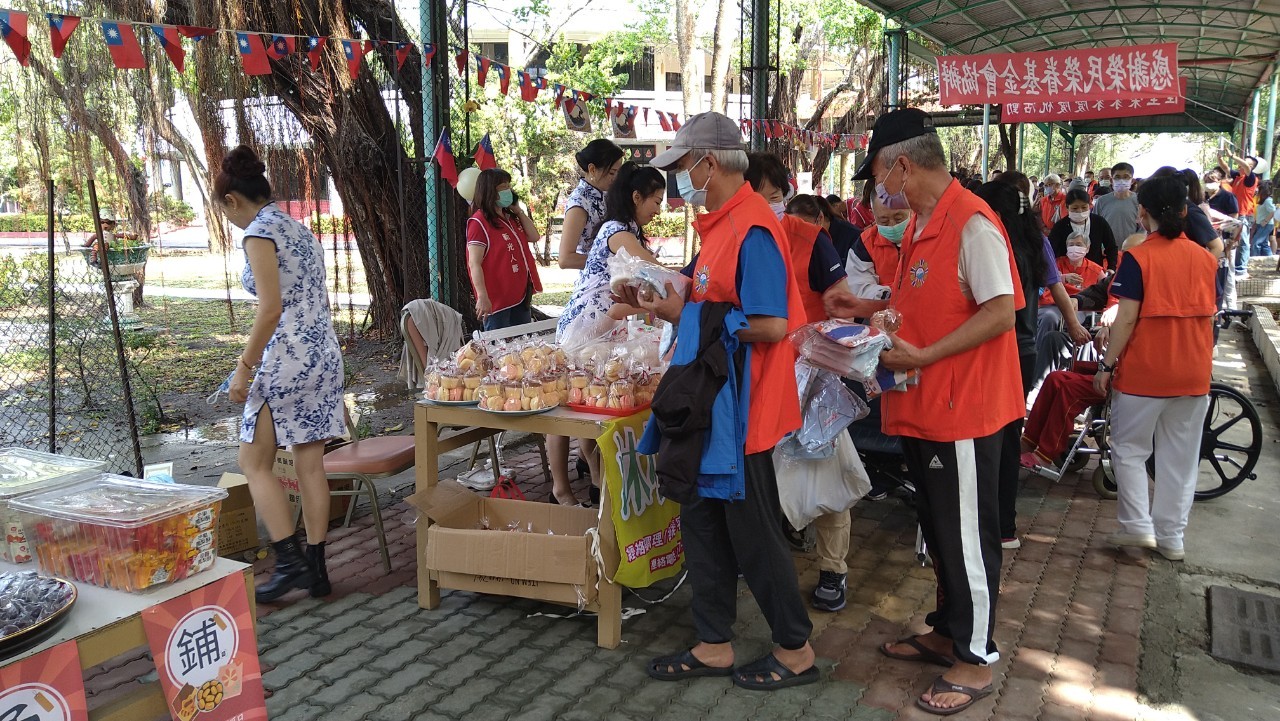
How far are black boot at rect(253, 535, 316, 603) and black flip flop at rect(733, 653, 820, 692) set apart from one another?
6.13 feet

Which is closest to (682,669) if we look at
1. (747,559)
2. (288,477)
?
(747,559)

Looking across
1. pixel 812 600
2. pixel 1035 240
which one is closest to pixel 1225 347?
pixel 1035 240

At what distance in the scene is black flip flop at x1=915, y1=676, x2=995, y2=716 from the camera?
9.52 ft

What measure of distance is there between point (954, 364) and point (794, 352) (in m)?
0.51

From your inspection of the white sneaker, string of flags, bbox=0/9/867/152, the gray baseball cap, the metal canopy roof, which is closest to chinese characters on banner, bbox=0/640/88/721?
the gray baseball cap

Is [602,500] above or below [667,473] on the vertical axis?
below

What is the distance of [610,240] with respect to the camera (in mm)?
4086

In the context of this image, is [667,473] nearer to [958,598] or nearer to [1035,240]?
[958,598]

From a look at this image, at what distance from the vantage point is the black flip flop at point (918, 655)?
3.22 meters

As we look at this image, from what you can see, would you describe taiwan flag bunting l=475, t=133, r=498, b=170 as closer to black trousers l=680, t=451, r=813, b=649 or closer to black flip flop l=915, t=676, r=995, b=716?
black trousers l=680, t=451, r=813, b=649

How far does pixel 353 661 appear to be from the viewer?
327cm

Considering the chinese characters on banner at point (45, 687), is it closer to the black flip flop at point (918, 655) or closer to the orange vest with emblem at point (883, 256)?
the black flip flop at point (918, 655)

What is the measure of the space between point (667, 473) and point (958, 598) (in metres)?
1.02

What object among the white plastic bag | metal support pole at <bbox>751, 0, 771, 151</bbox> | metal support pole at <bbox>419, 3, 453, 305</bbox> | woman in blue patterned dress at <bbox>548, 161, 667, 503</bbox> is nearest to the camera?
the white plastic bag
